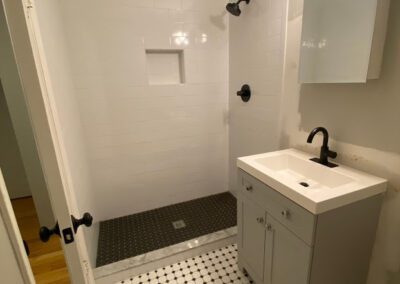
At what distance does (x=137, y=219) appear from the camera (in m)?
2.27

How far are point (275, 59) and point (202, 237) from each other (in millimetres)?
1604

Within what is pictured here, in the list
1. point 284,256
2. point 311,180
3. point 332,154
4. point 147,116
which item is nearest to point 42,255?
point 147,116

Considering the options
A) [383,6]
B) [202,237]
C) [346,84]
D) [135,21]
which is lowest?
[202,237]

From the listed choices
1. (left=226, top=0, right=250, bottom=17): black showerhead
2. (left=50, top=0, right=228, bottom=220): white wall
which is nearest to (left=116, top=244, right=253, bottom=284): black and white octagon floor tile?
(left=50, top=0, right=228, bottom=220): white wall

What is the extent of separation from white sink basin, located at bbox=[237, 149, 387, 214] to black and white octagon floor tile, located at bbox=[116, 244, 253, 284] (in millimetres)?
861

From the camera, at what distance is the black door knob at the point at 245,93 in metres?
2.02

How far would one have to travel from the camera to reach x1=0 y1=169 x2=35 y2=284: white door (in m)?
0.50

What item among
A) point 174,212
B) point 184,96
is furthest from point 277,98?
point 174,212

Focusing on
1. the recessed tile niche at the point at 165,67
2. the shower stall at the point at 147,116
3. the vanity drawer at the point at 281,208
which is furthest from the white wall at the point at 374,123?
the recessed tile niche at the point at 165,67

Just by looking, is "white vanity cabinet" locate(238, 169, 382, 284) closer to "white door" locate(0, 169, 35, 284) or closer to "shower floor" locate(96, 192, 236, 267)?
"shower floor" locate(96, 192, 236, 267)

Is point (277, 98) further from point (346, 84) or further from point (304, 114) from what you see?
point (346, 84)

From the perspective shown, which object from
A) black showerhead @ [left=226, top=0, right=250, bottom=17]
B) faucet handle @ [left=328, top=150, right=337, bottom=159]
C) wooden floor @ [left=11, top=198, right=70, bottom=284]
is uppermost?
black showerhead @ [left=226, top=0, right=250, bottom=17]

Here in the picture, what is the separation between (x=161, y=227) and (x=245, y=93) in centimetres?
150

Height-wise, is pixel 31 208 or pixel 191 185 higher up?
pixel 191 185
